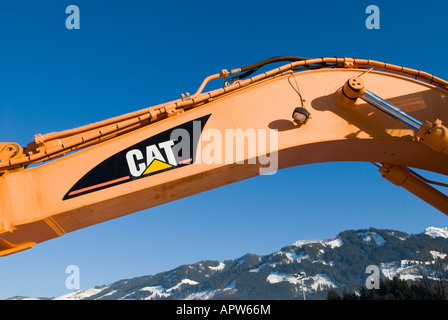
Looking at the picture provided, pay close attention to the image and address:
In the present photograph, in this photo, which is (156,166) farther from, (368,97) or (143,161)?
(368,97)

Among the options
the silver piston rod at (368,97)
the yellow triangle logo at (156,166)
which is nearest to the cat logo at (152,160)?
the yellow triangle logo at (156,166)

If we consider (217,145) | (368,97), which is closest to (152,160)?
(217,145)

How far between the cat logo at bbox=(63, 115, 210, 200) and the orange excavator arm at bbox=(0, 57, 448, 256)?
1cm

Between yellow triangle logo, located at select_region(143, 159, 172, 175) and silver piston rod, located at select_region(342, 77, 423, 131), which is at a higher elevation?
silver piston rod, located at select_region(342, 77, 423, 131)

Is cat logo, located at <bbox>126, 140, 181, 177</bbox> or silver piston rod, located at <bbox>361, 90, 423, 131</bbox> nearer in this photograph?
cat logo, located at <bbox>126, 140, 181, 177</bbox>

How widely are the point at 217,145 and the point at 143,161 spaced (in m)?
0.80

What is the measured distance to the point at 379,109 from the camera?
434cm

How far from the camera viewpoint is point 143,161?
398 centimetres

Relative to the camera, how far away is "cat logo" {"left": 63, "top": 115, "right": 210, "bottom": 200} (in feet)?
12.8

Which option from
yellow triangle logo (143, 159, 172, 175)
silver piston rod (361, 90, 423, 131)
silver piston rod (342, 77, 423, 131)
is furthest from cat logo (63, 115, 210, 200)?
silver piston rod (361, 90, 423, 131)

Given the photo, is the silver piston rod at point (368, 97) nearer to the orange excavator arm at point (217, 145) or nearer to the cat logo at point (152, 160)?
the orange excavator arm at point (217, 145)

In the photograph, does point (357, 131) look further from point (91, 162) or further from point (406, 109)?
point (91, 162)

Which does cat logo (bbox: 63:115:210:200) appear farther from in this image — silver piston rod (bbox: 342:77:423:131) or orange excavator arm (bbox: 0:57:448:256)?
silver piston rod (bbox: 342:77:423:131)
